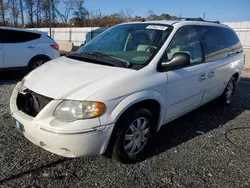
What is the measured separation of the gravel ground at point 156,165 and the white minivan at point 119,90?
26 cm

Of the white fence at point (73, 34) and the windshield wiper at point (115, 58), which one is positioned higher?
the windshield wiper at point (115, 58)

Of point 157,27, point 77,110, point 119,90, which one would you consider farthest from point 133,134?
point 157,27

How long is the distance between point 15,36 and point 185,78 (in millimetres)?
5585

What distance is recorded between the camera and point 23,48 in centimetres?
702

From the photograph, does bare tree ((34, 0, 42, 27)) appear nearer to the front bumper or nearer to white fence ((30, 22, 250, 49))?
white fence ((30, 22, 250, 49))

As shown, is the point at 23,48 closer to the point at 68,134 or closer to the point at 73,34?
the point at 68,134

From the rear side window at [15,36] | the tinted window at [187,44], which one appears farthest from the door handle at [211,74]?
the rear side window at [15,36]

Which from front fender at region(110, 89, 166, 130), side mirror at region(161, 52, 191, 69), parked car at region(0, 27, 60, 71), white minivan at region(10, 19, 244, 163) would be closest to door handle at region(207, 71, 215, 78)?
white minivan at region(10, 19, 244, 163)

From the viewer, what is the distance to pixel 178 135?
3.77m

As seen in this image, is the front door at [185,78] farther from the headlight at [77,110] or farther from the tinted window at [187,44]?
the headlight at [77,110]

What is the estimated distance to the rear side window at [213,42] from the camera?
399 cm

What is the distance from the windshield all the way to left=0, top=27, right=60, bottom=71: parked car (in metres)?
3.93

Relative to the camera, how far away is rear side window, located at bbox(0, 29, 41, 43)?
6.75 m

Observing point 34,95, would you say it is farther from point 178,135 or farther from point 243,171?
point 243,171
